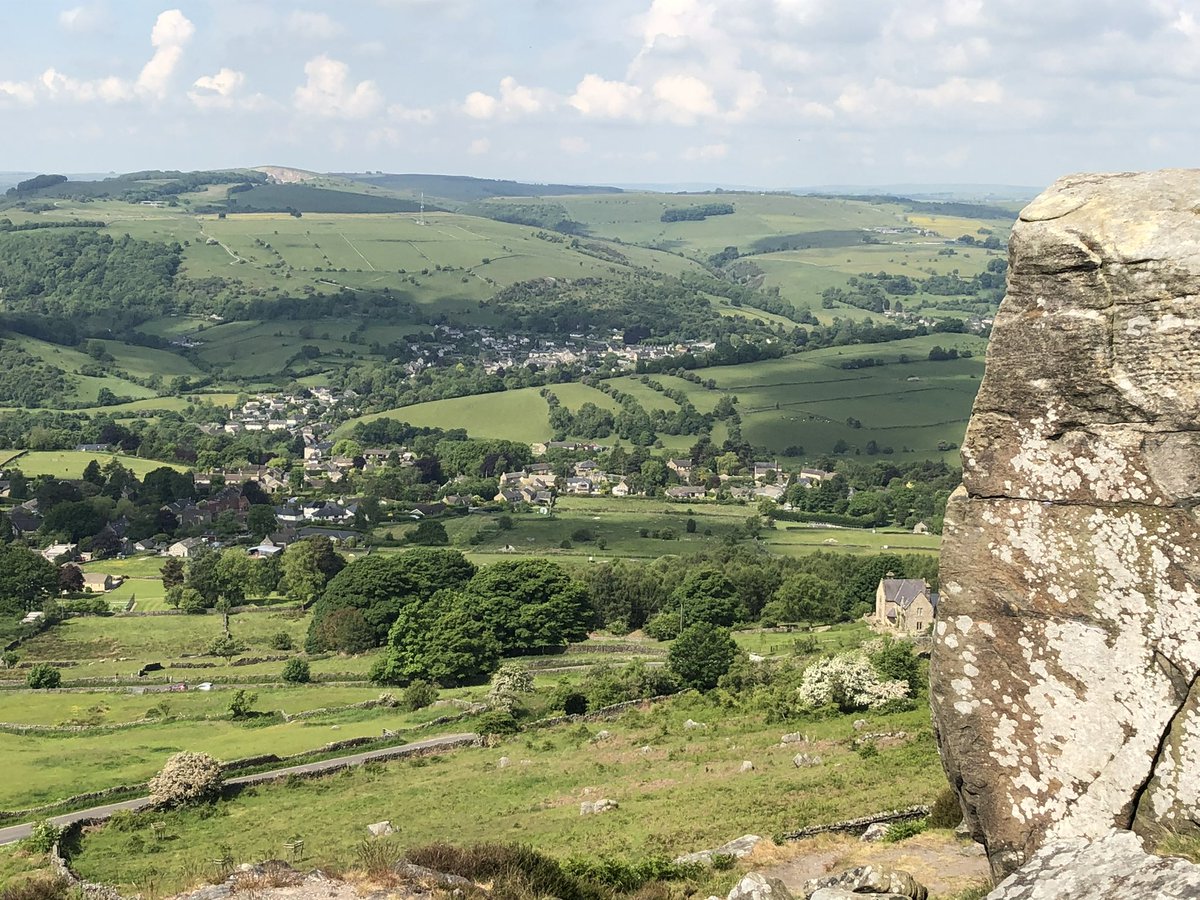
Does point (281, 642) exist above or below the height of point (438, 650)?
below

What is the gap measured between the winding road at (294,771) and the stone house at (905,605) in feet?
101

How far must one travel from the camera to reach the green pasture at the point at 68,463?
494 feet

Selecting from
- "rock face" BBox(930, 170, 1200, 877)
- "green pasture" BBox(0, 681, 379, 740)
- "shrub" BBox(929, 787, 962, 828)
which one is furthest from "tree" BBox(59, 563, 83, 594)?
"rock face" BBox(930, 170, 1200, 877)

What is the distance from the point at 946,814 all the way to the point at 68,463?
151 m

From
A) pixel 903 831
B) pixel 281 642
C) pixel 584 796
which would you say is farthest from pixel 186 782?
pixel 281 642

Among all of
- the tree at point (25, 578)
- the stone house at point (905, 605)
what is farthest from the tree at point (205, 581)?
the stone house at point (905, 605)

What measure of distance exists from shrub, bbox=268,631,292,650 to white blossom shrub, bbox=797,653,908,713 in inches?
1768

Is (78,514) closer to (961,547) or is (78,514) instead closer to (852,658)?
(852,658)

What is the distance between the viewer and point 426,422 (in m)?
194

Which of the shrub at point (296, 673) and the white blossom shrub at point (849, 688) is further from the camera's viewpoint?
the shrub at point (296, 673)

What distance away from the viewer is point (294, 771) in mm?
46719

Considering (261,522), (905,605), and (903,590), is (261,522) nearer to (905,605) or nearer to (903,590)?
(903,590)

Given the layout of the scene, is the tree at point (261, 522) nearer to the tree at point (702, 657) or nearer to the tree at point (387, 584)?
the tree at point (387, 584)

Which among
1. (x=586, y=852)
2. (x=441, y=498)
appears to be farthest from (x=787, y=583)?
(x=441, y=498)
